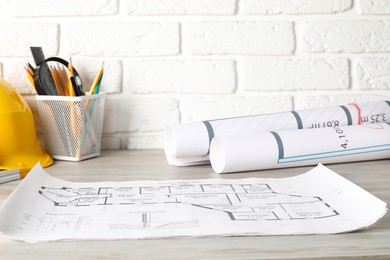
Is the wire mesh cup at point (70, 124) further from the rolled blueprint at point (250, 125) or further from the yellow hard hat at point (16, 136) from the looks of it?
the rolled blueprint at point (250, 125)

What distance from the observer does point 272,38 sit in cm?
117

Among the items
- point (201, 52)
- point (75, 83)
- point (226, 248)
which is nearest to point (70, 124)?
point (75, 83)

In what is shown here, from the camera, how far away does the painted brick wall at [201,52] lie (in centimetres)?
114

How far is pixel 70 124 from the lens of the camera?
1031mm

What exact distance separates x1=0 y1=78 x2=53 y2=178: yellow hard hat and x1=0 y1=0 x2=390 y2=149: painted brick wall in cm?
15

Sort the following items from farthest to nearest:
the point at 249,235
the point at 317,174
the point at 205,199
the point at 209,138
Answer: the point at 209,138 < the point at 317,174 < the point at 205,199 < the point at 249,235

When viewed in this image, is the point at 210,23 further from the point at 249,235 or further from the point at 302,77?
the point at 249,235

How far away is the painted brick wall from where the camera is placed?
3.74 ft

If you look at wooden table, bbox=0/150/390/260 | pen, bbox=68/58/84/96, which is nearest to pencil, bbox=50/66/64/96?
pen, bbox=68/58/84/96

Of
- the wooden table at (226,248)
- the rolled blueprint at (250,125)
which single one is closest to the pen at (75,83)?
the rolled blueprint at (250,125)

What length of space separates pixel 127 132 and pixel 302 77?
381mm

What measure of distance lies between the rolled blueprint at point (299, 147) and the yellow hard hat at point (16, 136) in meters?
0.32

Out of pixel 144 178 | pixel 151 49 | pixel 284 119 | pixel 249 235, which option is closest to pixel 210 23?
pixel 151 49

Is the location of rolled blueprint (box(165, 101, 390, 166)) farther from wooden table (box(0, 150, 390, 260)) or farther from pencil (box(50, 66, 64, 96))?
wooden table (box(0, 150, 390, 260))
